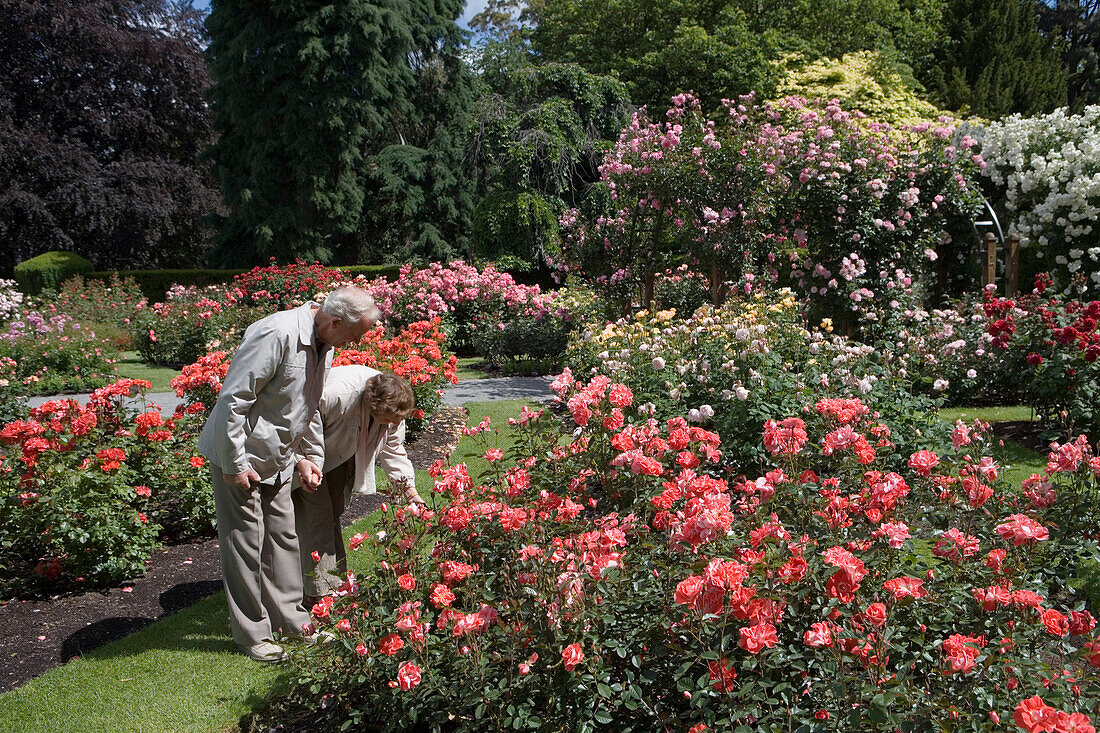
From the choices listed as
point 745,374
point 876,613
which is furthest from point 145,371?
point 876,613

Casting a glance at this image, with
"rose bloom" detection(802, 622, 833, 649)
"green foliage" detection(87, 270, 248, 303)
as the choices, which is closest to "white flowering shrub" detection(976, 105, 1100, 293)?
"rose bloom" detection(802, 622, 833, 649)

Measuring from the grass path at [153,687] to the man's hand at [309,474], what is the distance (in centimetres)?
65

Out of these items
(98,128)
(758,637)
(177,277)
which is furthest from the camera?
(98,128)

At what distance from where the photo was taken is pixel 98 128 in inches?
868

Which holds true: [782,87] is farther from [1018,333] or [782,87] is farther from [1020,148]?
[1018,333]

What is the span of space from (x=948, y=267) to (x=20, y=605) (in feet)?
42.8

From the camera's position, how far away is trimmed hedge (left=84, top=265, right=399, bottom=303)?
19.2 meters

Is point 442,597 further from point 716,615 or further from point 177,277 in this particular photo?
point 177,277

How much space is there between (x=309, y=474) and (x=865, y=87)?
18500mm

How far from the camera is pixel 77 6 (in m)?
21.6

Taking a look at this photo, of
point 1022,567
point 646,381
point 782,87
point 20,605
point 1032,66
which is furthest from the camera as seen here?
point 1032,66

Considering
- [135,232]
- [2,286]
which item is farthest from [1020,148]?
[135,232]

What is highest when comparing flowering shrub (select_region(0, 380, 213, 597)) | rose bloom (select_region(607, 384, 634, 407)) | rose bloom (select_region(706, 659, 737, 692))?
rose bloom (select_region(607, 384, 634, 407))

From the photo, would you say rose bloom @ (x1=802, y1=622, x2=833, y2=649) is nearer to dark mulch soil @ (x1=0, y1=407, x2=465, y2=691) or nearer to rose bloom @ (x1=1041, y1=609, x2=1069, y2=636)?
rose bloom @ (x1=1041, y1=609, x2=1069, y2=636)
